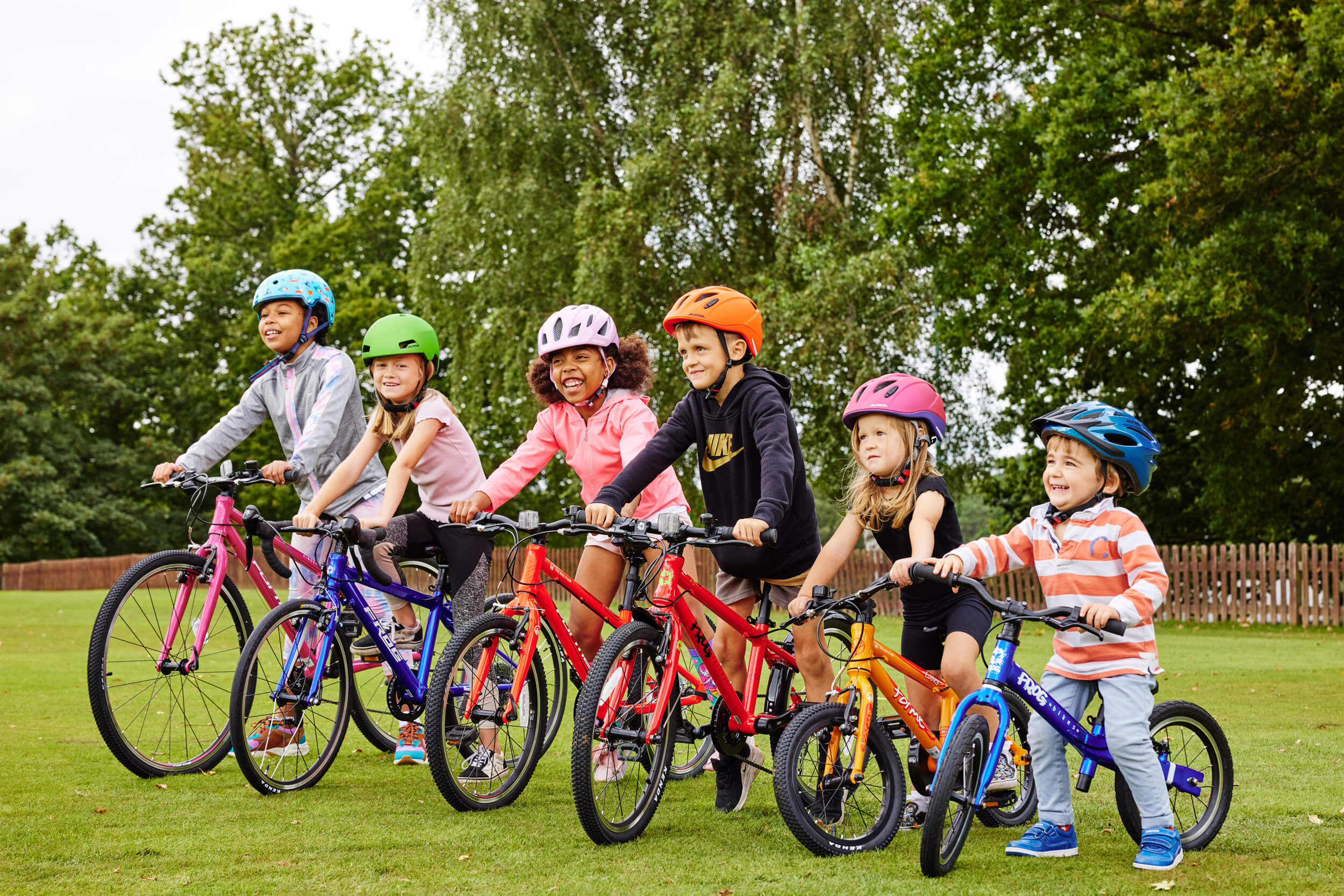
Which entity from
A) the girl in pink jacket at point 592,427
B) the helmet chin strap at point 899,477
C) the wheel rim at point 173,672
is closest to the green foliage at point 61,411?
the wheel rim at point 173,672

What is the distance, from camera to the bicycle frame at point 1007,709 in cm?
430

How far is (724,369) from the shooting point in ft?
17.6

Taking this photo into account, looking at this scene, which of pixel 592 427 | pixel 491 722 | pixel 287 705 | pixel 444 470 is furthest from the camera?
pixel 444 470

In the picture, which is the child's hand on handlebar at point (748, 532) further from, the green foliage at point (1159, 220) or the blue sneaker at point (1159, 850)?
the green foliage at point (1159, 220)

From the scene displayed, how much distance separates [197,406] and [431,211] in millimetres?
19949

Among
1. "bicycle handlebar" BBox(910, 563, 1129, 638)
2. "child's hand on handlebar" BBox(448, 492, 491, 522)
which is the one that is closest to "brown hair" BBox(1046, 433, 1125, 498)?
"bicycle handlebar" BBox(910, 563, 1129, 638)

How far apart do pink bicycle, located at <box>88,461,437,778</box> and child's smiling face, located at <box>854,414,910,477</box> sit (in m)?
2.40

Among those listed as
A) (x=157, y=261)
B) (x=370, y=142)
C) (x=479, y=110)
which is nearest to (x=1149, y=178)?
(x=479, y=110)

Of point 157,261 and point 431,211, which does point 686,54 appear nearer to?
point 431,211

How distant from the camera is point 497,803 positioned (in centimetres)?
529

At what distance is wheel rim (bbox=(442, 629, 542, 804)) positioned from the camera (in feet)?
16.3

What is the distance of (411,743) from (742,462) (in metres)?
2.31

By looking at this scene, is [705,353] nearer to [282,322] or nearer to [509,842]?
[509,842]

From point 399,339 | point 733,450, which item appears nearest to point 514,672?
point 733,450
